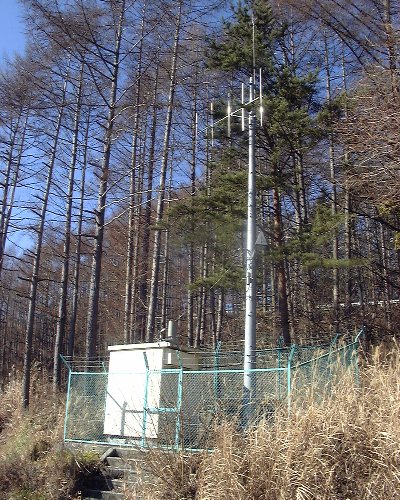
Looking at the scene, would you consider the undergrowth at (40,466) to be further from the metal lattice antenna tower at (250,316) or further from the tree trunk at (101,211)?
the tree trunk at (101,211)

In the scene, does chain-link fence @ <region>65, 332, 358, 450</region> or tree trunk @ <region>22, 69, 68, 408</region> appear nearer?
chain-link fence @ <region>65, 332, 358, 450</region>

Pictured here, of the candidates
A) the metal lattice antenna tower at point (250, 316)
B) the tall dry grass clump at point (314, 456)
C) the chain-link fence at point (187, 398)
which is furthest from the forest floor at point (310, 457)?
the metal lattice antenna tower at point (250, 316)

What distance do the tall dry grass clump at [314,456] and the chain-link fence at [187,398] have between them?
0.38 m

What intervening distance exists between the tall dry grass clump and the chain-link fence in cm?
38

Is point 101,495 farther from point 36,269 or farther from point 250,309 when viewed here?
point 36,269

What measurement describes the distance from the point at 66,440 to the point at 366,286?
16291mm

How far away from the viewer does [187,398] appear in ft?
31.2

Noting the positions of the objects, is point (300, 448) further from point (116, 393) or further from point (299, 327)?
point (299, 327)

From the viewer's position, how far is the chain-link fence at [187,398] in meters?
8.16

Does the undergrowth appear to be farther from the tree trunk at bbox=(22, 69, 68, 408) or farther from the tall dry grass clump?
the tree trunk at bbox=(22, 69, 68, 408)

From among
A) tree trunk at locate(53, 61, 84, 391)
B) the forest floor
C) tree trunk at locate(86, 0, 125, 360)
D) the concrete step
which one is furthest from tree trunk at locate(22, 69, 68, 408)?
the forest floor

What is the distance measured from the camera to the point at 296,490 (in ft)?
22.6

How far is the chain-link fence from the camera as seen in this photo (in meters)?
8.16

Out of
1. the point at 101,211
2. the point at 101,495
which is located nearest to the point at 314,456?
the point at 101,495
